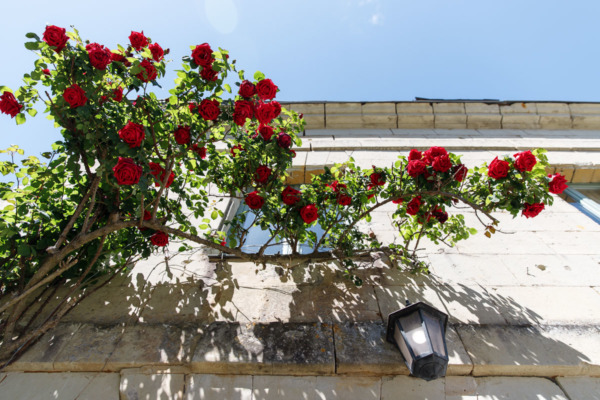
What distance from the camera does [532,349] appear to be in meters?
1.99

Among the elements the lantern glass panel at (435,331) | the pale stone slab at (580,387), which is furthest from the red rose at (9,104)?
the pale stone slab at (580,387)

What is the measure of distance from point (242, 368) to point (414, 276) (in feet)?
5.66

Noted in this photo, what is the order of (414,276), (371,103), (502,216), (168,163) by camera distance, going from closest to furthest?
(168,163) < (414,276) < (502,216) < (371,103)

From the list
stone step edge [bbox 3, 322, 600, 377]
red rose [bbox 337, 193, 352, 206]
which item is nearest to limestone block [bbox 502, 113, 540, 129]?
stone step edge [bbox 3, 322, 600, 377]

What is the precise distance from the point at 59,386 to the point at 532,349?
3.24 meters

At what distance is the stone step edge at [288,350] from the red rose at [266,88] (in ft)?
5.57

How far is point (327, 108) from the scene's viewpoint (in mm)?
6250

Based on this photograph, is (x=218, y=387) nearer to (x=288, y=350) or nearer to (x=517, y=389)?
(x=288, y=350)

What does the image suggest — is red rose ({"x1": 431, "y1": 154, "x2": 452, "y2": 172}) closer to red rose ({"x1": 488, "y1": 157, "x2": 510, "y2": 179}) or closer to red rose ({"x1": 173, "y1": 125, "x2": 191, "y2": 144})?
red rose ({"x1": 488, "y1": 157, "x2": 510, "y2": 179})

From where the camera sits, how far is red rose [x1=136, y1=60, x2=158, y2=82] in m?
1.89

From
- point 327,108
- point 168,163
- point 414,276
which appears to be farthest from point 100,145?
point 327,108

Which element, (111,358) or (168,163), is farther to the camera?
(168,163)

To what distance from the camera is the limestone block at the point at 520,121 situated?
614cm

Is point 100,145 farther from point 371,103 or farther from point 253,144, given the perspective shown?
point 371,103
